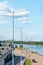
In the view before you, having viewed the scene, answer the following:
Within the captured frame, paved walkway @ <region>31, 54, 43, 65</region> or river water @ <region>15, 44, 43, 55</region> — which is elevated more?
river water @ <region>15, 44, 43, 55</region>

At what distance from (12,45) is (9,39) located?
95 millimetres

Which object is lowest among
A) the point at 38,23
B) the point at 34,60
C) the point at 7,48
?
the point at 34,60

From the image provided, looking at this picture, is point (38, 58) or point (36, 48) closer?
point (36, 48)

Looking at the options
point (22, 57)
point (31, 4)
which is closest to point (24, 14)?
point (31, 4)

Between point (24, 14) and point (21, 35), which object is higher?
point (24, 14)

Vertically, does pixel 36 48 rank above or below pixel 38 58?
above

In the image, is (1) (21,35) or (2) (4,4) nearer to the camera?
(2) (4,4)

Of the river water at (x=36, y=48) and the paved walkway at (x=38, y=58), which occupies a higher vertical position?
the river water at (x=36, y=48)

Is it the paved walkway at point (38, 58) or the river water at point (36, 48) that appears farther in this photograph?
the paved walkway at point (38, 58)

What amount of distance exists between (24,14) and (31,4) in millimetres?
163

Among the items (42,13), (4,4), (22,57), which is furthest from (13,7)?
(22,57)

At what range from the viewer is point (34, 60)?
104 inches

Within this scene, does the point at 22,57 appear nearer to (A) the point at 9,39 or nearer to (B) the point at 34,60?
(B) the point at 34,60

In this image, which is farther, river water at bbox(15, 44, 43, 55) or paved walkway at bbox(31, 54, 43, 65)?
paved walkway at bbox(31, 54, 43, 65)
